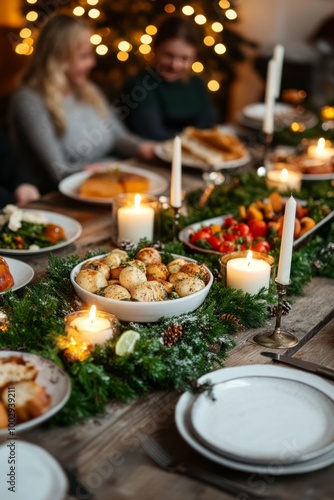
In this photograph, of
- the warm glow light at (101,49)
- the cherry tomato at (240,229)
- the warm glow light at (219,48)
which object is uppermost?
the warm glow light at (219,48)

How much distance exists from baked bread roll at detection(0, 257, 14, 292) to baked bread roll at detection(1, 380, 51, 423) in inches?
20.4

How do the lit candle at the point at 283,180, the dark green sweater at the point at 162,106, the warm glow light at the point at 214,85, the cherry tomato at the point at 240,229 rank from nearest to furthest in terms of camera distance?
1. the cherry tomato at the point at 240,229
2. the lit candle at the point at 283,180
3. the dark green sweater at the point at 162,106
4. the warm glow light at the point at 214,85

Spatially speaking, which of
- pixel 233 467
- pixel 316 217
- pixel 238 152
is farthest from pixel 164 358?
pixel 238 152

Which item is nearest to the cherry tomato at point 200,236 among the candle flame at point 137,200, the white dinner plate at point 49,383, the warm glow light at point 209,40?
the candle flame at point 137,200

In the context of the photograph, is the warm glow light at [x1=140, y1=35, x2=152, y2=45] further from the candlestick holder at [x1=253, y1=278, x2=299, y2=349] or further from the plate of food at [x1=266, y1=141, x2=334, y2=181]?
the candlestick holder at [x1=253, y1=278, x2=299, y2=349]

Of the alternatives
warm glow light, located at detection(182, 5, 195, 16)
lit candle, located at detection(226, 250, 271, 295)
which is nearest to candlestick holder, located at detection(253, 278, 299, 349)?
lit candle, located at detection(226, 250, 271, 295)

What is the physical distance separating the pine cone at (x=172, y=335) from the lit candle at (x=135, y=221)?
65 centimetres

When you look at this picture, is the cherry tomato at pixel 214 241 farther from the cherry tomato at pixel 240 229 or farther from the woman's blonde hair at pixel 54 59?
the woman's blonde hair at pixel 54 59

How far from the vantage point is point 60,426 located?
1.22m

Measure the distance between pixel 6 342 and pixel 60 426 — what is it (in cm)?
27

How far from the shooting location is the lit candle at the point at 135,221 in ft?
6.78

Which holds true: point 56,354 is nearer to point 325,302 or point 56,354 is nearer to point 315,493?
point 315,493

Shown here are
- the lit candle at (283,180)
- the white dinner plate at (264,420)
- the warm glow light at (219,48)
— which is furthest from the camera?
A: the warm glow light at (219,48)

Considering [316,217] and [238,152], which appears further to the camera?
[238,152]
